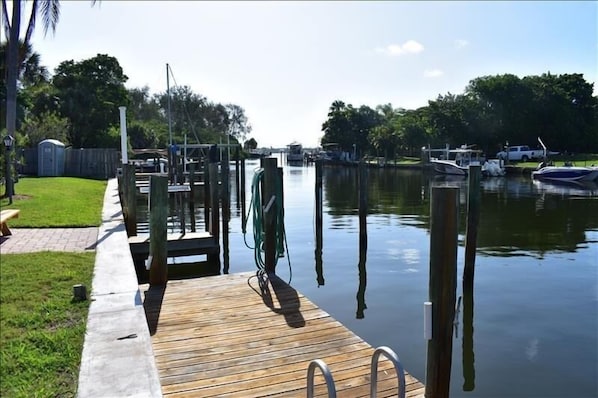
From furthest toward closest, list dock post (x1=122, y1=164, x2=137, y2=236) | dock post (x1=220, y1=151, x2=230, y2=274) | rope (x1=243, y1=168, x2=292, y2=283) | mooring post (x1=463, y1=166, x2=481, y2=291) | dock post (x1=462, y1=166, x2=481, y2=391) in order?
dock post (x1=220, y1=151, x2=230, y2=274) → dock post (x1=122, y1=164, x2=137, y2=236) → mooring post (x1=463, y1=166, x2=481, y2=291) → dock post (x1=462, y1=166, x2=481, y2=391) → rope (x1=243, y1=168, x2=292, y2=283)

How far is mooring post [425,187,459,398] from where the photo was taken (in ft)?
13.5

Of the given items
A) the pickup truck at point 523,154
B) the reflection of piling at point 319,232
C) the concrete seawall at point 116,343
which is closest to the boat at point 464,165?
the pickup truck at point 523,154

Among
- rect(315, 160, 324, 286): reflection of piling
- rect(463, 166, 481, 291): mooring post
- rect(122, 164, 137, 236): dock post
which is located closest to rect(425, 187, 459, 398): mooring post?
rect(463, 166, 481, 291): mooring post

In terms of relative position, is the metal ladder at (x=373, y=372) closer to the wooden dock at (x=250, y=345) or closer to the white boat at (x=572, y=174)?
the wooden dock at (x=250, y=345)

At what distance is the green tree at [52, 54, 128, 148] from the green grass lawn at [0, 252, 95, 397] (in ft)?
124

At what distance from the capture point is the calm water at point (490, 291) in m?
6.78

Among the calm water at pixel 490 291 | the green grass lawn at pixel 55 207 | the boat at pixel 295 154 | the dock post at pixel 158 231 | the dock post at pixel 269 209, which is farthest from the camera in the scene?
the boat at pixel 295 154

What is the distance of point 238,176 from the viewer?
27.4 metres

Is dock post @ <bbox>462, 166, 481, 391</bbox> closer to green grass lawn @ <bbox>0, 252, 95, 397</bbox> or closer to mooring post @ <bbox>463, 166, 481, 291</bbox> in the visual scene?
mooring post @ <bbox>463, 166, 481, 291</bbox>

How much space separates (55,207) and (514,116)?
5615 centimetres

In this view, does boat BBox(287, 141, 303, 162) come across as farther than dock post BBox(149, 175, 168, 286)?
Yes

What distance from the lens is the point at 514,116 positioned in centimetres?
5984

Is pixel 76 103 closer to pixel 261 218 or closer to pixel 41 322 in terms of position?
pixel 261 218

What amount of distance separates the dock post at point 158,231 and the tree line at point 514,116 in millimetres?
57445
